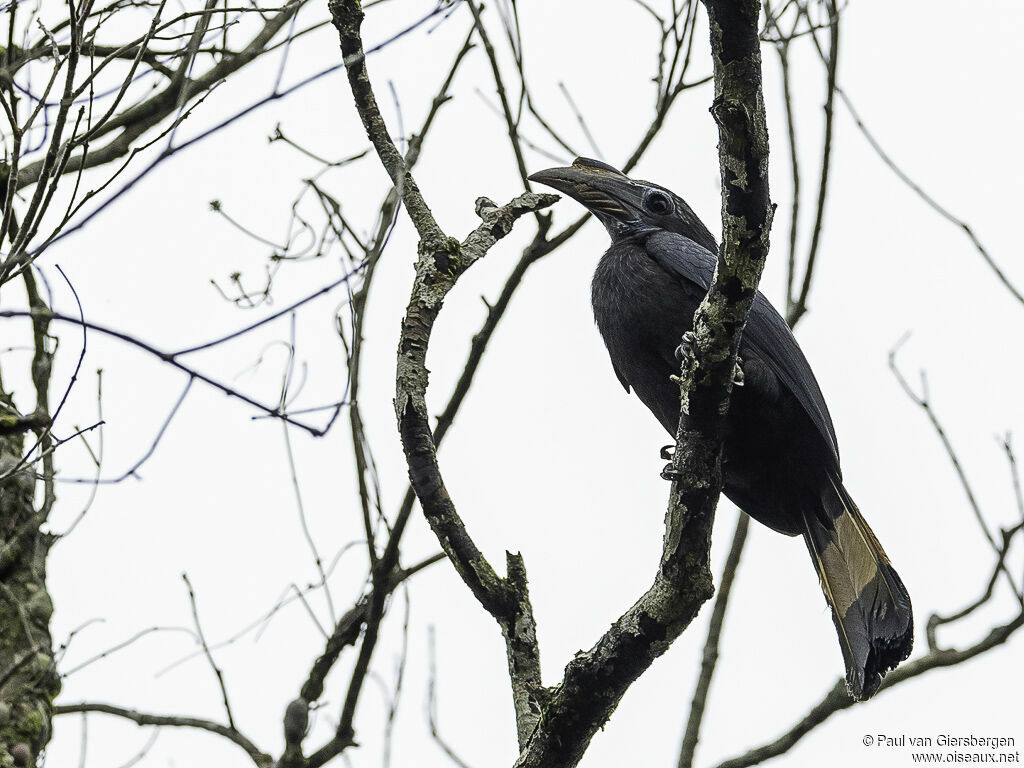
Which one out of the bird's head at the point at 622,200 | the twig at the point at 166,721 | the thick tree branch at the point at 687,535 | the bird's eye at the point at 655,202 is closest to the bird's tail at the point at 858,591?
the thick tree branch at the point at 687,535

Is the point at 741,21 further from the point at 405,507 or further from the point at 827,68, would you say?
the point at 827,68

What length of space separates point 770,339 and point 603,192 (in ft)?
3.38

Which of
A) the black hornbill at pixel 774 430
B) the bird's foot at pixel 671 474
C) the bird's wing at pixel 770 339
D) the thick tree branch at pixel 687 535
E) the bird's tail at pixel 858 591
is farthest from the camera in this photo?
the bird's wing at pixel 770 339

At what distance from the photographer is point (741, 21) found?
7.00 feet

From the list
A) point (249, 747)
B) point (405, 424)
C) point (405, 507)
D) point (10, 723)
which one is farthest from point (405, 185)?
point (10, 723)

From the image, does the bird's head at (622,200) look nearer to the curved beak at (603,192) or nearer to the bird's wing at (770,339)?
the curved beak at (603,192)

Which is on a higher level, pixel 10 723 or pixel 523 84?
pixel 523 84

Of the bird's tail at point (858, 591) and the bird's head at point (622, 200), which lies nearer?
the bird's tail at point (858, 591)

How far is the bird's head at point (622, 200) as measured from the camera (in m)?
4.27

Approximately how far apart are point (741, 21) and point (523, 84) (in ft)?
6.97

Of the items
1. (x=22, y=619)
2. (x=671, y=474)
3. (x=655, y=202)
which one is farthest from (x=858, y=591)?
(x=22, y=619)

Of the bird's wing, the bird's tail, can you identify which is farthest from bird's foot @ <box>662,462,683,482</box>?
the bird's tail

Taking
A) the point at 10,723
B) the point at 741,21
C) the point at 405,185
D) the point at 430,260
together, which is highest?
the point at 405,185

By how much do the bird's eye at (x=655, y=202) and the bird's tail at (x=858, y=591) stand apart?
1.29m
